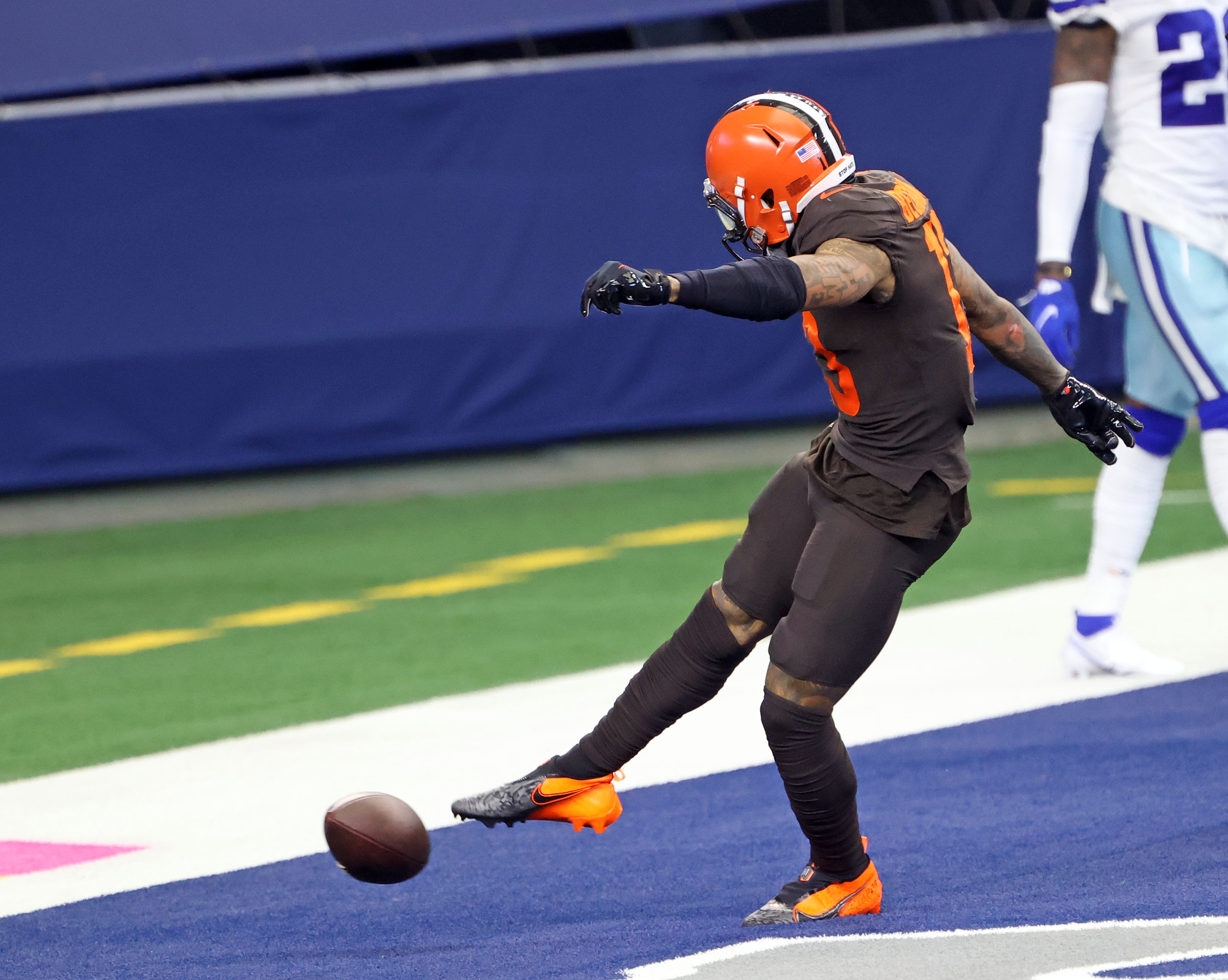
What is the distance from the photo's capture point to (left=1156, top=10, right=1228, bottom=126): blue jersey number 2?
19.4 ft

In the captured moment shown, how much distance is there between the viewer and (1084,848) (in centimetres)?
432

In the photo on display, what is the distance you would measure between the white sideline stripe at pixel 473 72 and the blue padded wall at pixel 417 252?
69mm

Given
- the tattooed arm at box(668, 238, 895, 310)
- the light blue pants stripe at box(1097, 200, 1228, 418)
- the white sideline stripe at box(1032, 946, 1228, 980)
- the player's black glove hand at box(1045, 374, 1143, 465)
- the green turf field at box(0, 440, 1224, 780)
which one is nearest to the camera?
the white sideline stripe at box(1032, 946, 1228, 980)

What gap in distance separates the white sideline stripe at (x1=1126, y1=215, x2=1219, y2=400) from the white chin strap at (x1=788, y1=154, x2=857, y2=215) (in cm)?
234

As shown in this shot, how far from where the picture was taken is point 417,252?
12.2m

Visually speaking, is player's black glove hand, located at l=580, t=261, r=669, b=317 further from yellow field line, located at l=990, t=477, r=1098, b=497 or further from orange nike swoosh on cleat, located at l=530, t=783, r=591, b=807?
yellow field line, located at l=990, t=477, r=1098, b=497

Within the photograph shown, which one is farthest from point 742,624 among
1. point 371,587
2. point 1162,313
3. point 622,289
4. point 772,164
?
point 371,587

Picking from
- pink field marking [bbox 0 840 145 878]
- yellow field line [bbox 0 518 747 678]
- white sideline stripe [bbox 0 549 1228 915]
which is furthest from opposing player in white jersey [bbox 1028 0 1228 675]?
pink field marking [bbox 0 840 145 878]

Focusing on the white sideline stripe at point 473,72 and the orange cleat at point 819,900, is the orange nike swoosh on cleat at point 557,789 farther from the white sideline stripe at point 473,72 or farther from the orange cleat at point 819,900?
the white sideline stripe at point 473,72

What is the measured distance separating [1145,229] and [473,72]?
285 inches

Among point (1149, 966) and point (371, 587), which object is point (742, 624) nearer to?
point (1149, 966)

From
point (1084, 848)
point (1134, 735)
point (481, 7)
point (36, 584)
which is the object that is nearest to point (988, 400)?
point (481, 7)

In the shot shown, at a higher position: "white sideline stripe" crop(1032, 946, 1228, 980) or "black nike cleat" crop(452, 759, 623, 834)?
"black nike cleat" crop(452, 759, 623, 834)

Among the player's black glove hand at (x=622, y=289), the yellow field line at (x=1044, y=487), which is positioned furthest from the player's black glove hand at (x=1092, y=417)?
the yellow field line at (x=1044, y=487)
